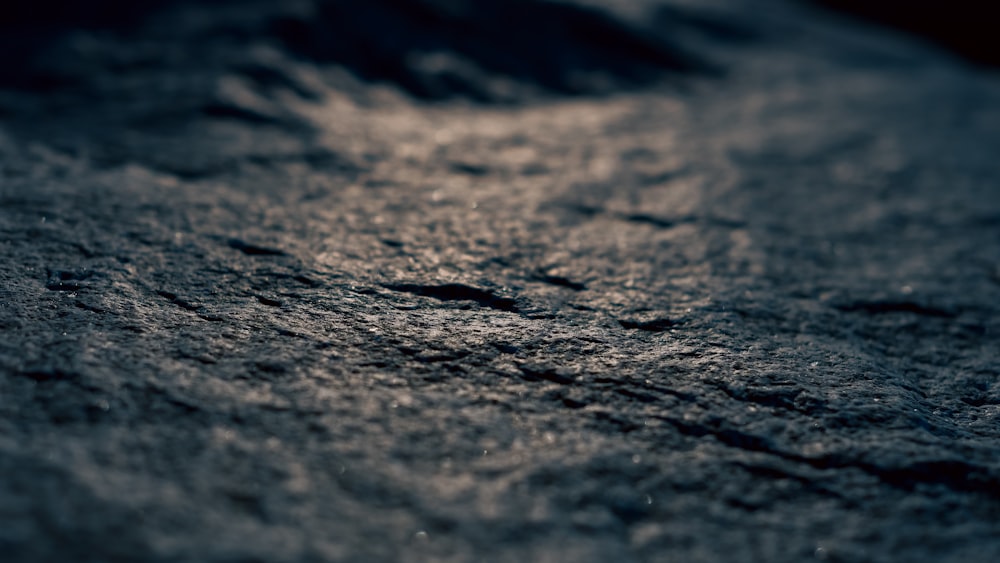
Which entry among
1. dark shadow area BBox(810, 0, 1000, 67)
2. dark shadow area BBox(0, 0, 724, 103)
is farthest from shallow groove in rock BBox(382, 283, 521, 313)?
dark shadow area BBox(810, 0, 1000, 67)

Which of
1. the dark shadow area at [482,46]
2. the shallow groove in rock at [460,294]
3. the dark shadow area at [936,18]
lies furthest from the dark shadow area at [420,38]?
the dark shadow area at [936,18]

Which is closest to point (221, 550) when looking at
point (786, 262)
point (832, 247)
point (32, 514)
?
point (32, 514)

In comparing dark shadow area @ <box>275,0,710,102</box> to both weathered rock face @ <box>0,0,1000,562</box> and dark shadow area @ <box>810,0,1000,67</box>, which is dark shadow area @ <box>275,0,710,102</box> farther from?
dark shadow area @ <box>810,0,1000,67</box>

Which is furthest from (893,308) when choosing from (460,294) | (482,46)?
(482,46)

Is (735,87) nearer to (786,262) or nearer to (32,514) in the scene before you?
(786,262)

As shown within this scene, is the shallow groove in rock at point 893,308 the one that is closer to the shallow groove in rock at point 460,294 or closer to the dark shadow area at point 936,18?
the shallow groove in rock at point 460,294

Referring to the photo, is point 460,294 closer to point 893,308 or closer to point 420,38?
point 893,308

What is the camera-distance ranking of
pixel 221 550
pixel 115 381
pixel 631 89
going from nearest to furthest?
pixel 221 550, pixel 115 381, pixel 631 89

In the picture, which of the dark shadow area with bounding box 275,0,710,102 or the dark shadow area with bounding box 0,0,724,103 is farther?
the dark shadow area with bounding box 275,0,710,102
